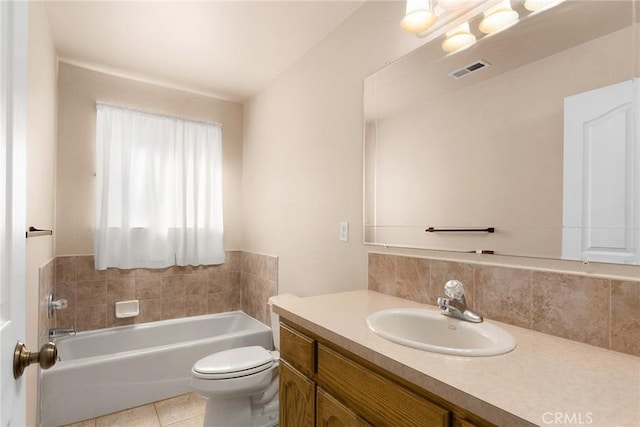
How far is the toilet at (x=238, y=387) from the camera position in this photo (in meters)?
1.79

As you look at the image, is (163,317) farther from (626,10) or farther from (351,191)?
(626,10)

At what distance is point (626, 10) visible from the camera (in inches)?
A: 37.1

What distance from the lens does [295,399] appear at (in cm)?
130

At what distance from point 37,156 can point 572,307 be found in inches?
98.7

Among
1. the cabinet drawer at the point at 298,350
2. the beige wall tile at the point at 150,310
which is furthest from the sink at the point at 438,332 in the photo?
the beige wall tile at the point at 150,310

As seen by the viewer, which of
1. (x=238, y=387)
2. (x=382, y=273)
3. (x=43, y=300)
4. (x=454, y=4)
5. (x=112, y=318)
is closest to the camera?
(x=454, y=4)

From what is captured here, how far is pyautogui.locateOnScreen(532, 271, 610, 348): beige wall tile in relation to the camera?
3.05 ft

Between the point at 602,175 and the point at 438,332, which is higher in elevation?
the point at 602,175

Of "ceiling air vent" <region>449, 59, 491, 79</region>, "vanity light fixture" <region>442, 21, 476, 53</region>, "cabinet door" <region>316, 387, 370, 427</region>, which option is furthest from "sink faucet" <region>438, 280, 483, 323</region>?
"vanity light fixture" <region>442, 21, 476, 53</region>

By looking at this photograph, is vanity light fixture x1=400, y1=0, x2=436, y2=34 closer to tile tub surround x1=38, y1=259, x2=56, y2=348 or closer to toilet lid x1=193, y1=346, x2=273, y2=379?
toilet lid x1=193, y1=346, x2=273, y2=379

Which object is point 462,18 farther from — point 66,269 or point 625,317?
point 66,269

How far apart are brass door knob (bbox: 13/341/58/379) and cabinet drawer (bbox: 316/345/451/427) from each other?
0.77 m

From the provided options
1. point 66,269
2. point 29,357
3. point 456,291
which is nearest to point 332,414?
point 456,291

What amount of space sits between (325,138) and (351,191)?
46 centimetres
